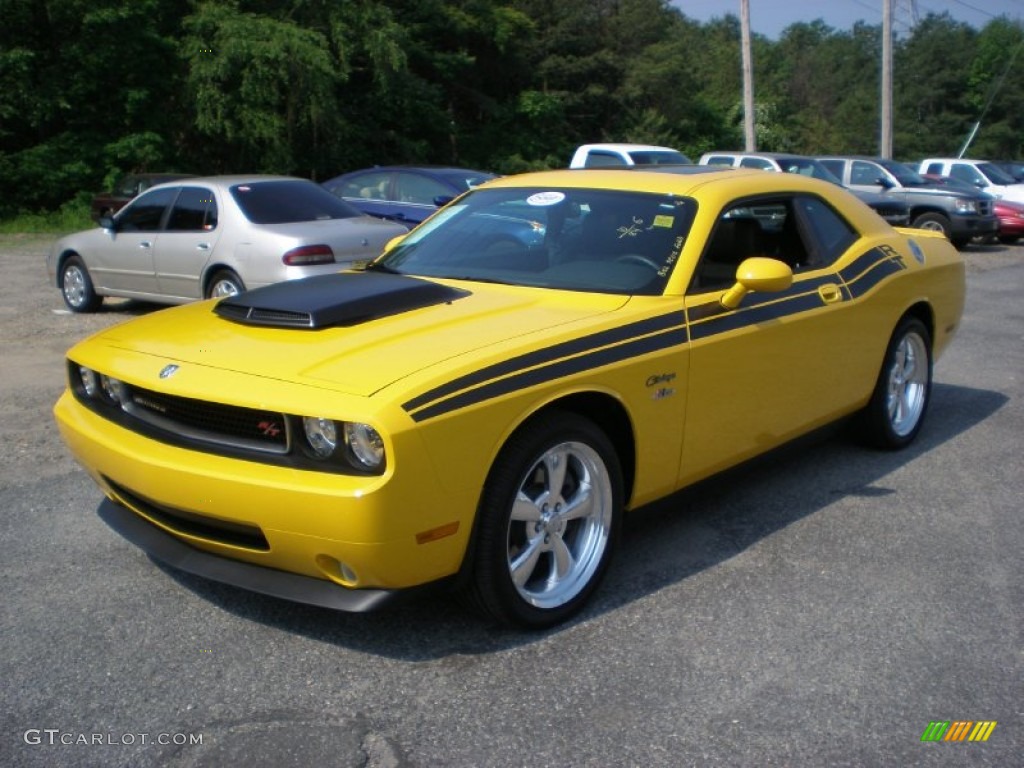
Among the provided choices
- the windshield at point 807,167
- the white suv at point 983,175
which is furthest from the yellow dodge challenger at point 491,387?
the white suv at point 983,175

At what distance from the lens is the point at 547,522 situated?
370 cm

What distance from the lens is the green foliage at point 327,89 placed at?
85.7ft

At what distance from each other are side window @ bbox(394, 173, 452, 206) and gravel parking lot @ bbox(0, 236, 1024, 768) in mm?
7978

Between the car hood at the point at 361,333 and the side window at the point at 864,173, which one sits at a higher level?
the car hood at the point at 361,333

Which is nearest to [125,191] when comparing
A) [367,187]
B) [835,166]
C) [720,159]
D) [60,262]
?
[367,187]

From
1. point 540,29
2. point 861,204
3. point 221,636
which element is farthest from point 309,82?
point 221,636

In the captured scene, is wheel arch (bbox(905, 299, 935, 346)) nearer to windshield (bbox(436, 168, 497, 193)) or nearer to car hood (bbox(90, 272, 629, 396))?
car hood (bbox(90, 272, 629, 396))

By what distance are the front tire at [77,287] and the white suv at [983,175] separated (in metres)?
18.0

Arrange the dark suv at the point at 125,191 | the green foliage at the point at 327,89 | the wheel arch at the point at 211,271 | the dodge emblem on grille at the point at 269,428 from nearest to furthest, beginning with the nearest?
the dodge emblem on grille at the point at 269,428
the wheel arch at the point at 211,271
the dark suv at the point at 125,191
the green foliage at the point at 327,89

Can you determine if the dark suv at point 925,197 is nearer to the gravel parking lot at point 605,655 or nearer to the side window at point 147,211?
the side window at point 147,211

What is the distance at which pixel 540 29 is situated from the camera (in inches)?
1720

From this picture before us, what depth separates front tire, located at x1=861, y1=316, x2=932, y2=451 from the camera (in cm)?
566

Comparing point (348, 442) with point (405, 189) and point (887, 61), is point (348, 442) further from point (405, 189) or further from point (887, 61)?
point (887, 61)

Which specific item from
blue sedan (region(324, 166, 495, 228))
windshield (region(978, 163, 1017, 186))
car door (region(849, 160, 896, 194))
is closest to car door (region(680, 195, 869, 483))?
blue sedan (region(324, 166, 495, 228))
